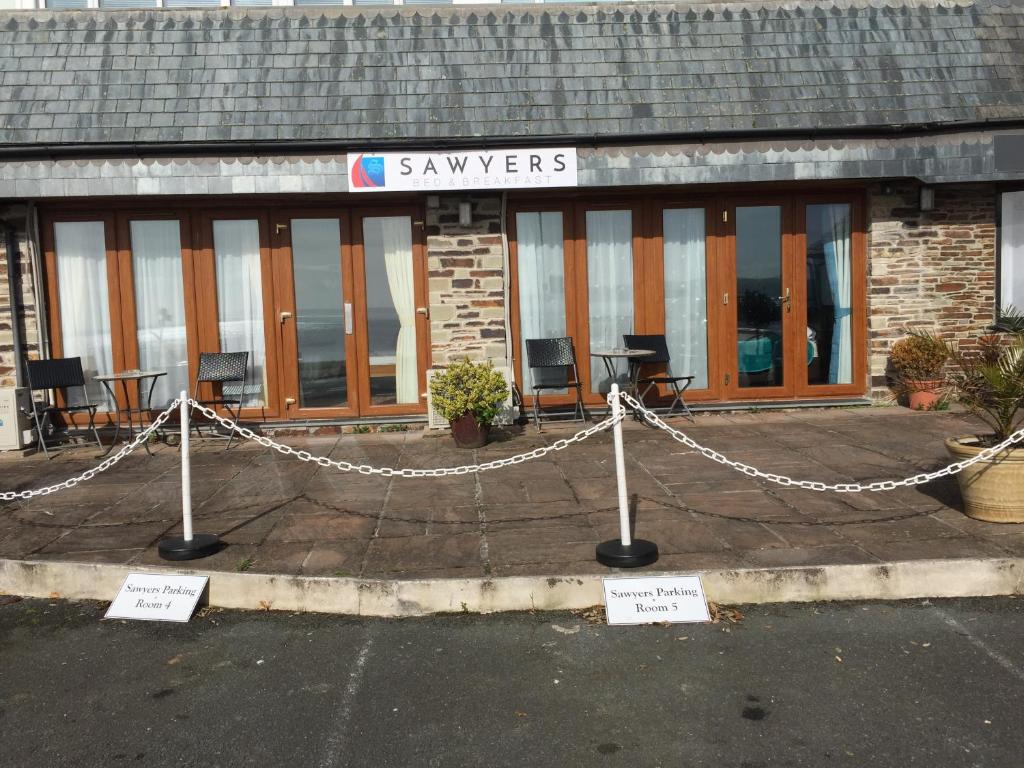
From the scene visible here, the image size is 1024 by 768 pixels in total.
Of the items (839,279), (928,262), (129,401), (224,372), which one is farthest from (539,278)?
(129,401)

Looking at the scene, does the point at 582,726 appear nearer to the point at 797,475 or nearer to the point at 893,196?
the point at 797,475

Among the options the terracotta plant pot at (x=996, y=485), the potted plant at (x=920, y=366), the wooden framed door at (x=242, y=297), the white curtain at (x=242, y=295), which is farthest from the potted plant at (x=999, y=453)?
the white curtain at (x=242, y=295)

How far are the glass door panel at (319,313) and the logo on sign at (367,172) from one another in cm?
94

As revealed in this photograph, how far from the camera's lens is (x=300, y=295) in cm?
1019

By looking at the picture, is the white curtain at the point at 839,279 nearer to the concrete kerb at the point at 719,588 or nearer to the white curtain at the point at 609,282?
the white curtain at the point at 609,282

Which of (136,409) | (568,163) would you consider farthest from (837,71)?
(136,409)

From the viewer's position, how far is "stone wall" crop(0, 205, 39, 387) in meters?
9.68

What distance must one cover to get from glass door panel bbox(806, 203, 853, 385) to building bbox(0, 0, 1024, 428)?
0.03 meters

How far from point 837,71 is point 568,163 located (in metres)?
3.37

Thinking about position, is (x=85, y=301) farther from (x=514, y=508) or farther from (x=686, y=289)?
(x=686, y=289)

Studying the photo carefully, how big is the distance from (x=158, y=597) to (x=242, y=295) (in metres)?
5.75

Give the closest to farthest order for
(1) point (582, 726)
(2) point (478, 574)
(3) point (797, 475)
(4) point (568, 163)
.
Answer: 1. (1) point (582, 726)
2. (2) point (478, 574)
3. (3) point (797, 475)
4. (4) point (568, 163)

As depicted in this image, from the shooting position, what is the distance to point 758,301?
1054cm

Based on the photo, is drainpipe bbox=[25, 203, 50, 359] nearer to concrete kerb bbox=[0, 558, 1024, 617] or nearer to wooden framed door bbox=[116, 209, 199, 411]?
wooden framed door bbox=[116, 209, 199, 411]
